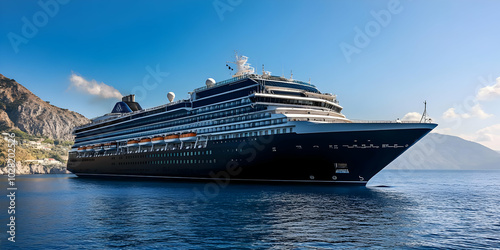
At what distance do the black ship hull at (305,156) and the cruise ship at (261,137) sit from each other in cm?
12

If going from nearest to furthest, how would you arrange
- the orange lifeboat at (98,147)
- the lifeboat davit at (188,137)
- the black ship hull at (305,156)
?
1. the black ship hull at (305,156)
2. the lifeboat davit at (188,137)
3. the orange lifeboat at (98,147)

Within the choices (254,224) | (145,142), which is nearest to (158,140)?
(145,142)

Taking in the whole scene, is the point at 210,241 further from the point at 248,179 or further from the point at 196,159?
the point at 196,159

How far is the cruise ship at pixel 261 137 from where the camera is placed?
144ft

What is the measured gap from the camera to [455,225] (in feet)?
80.9

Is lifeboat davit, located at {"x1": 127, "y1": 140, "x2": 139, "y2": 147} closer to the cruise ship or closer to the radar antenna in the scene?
the cruise ship

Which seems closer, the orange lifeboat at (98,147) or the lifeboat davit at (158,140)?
the lifeboat davit at (158,140)

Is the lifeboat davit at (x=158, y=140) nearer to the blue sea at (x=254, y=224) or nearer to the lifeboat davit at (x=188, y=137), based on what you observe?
the lifeboat davit at (x=188, y=137)

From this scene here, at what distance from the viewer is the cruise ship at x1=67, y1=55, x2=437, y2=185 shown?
4391 cm

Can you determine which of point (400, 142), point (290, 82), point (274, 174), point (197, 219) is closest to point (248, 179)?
point (274, 174)

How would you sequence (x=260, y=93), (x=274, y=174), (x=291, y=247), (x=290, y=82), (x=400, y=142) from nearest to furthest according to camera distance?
(x=291, y=247) → (x=400, y=142) → (x=274, y=174) → (x=260, y=93) → (x=290, y=82)

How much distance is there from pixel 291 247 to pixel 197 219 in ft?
31.4

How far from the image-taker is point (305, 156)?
1795 inches

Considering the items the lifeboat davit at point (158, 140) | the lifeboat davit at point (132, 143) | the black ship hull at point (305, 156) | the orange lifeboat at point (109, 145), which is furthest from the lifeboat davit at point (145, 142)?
the black ship hull at point (305, 156)
